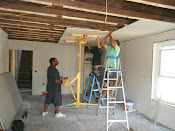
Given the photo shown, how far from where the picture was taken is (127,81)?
201 inches

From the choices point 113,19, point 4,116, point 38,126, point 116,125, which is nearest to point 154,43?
point 113,19

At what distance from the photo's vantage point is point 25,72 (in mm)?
8391

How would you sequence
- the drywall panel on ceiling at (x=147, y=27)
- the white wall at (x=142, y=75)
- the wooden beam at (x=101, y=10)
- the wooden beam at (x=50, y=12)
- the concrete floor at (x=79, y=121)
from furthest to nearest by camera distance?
the white wall at (x=142, y=75) → the concrete floor at (x=79, y=121) → the drywall panel on ceiling at (x=147, y=27) → the wooden beam at (x=50, y=12) → the wooden beam at (x=101, y=10)

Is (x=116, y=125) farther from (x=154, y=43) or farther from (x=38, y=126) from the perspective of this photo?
(x=154, y=43)

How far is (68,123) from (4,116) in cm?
140

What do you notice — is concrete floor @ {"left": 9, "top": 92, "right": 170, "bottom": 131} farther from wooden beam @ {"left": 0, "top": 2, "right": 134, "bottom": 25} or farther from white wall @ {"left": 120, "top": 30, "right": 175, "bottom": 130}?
wooden beam @ {"left": 0, "top": 2, "right": 134, "bottom": 25}

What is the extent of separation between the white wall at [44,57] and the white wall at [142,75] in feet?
8.90

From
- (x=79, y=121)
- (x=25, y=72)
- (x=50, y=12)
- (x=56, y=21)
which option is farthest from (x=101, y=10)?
(x=25, y=72)

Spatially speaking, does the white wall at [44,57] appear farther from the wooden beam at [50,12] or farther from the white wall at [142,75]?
the wooden beam at [50,12]

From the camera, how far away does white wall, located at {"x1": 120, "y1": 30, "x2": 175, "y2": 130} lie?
3.47 m

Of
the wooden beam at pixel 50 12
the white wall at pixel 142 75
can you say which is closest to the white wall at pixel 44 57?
the white wall at pixel 142 75

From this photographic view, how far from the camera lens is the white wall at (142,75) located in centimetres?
347

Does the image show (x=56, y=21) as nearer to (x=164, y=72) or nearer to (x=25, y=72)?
(x=164, y=72)

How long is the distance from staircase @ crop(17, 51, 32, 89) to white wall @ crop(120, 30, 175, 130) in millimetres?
5370
